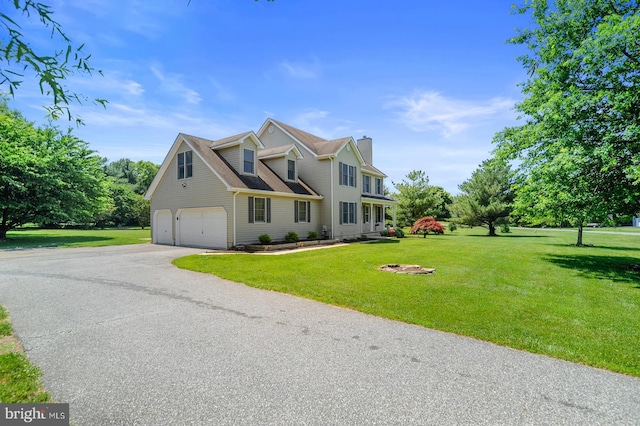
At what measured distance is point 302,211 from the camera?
67.1 feet

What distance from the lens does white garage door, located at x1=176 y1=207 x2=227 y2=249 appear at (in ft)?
54.4

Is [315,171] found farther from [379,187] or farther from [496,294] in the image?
[496,294]

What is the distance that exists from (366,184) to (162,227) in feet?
52.3

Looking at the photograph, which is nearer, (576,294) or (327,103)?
(576,294)

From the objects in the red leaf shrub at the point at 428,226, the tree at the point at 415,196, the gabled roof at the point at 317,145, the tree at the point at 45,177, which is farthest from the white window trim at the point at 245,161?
the tree at the point at 415,196

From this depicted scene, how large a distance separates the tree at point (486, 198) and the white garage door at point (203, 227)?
25732 millimetres

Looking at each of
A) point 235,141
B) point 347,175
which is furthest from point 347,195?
point 235,141

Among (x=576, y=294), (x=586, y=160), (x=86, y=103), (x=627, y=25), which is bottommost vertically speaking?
(x=576, y=294)

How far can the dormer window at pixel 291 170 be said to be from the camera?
20.9 meters

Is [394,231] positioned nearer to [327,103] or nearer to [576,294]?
[327,103]

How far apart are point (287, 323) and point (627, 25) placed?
12444 mm

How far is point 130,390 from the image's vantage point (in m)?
3.13

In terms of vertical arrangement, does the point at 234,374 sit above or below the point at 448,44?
below

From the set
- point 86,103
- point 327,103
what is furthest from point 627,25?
point 86,103
